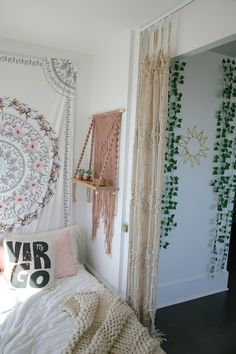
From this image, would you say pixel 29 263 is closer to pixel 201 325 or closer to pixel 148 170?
pixel 148 170

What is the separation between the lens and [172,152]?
272 cm

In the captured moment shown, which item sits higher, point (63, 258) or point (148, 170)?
point (148, 170)

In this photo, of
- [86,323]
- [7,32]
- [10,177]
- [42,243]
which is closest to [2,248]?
[42,243]

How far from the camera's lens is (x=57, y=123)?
2812 millimetres

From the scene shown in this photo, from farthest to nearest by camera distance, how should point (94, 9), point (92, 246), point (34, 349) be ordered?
point (92, 246), point (94, 9), point (34, 349)

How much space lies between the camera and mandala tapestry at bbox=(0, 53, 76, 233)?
261cm

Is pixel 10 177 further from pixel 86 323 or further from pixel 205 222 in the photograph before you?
pixel 205 222

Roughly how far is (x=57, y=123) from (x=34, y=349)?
185 cm

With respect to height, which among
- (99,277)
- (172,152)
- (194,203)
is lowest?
(99,277)

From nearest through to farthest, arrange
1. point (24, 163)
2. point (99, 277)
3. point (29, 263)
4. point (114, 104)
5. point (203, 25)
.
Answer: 1. point (203, 25)
2. point (29, 263)
3. point (114, 104)
4. point (24, 163)
5. point (99, 277)

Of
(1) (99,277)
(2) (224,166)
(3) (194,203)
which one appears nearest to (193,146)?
(2) (224,166)

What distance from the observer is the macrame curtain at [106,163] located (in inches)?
98.5

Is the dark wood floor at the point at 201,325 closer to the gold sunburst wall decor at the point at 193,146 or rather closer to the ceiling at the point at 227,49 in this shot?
the gold sunburst wall decor at the point at 193,146

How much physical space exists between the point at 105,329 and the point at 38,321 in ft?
1.58
